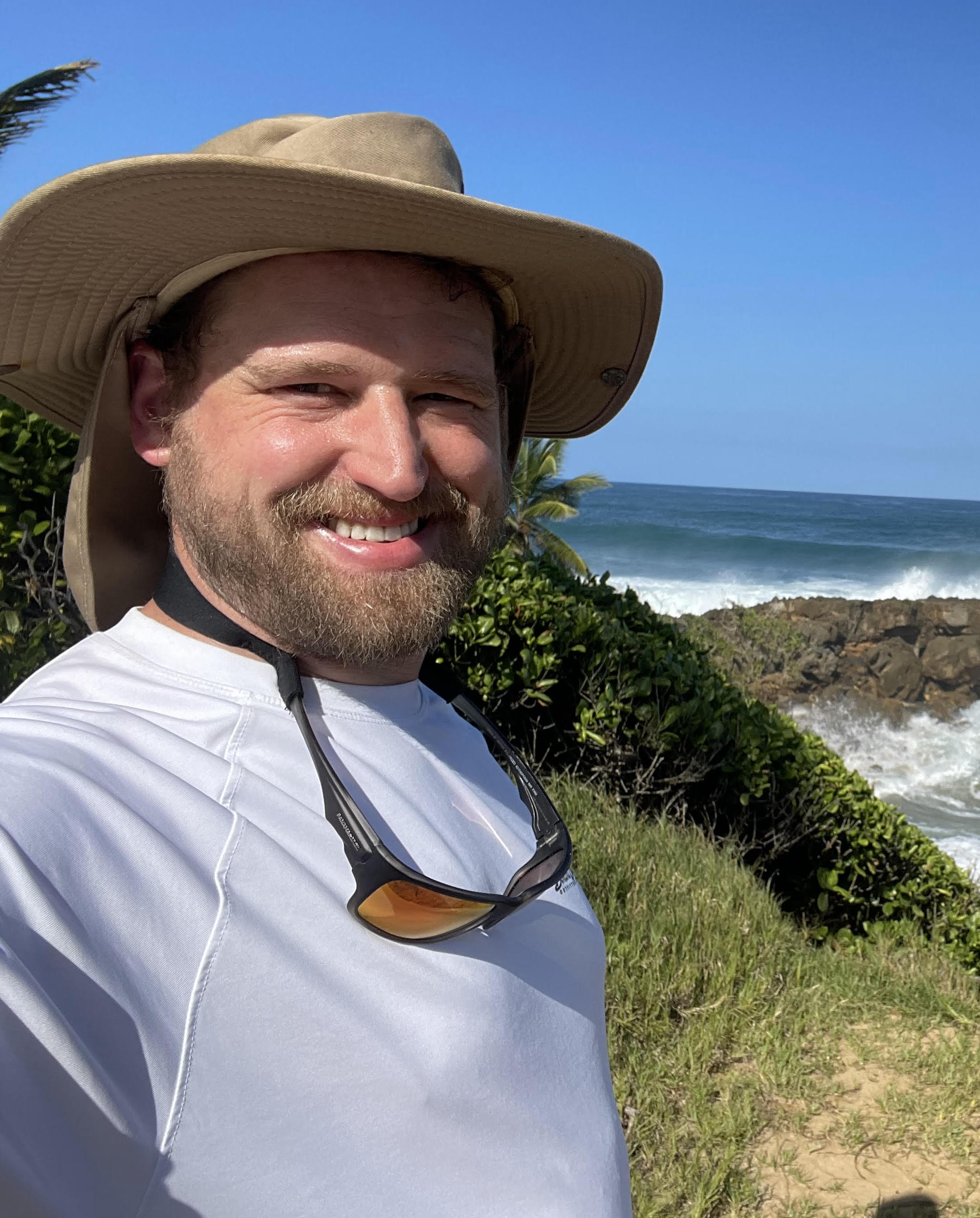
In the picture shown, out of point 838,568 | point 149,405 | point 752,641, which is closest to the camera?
point 149,405

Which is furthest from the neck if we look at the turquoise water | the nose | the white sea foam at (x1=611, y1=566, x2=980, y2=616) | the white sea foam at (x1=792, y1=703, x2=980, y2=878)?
the white sea foam at (x1=611, y1=566, x2=980, y2=616)

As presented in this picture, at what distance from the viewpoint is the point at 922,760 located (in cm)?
1964

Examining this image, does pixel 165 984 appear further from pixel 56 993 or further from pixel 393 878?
pixel 393 878

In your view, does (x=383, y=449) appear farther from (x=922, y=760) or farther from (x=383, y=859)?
(x=922, y=760)

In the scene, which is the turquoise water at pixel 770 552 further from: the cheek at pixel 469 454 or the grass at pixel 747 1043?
the cheek at pixel 469 454

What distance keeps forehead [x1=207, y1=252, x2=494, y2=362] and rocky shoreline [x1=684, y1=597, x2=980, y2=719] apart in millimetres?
19440

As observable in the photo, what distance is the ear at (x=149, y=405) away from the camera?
151cm

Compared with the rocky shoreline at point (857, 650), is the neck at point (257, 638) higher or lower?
higher

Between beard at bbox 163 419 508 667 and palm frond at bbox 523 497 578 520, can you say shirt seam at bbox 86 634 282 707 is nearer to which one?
beard at bbox 163 419 508 667

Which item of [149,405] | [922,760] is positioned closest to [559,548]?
[922,760]

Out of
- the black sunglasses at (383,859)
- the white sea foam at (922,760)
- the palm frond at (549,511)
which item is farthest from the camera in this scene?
the palm frond at (549,511)

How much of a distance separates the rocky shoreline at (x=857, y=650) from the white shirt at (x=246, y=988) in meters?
19.5

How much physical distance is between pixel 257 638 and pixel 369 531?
0.73 ft

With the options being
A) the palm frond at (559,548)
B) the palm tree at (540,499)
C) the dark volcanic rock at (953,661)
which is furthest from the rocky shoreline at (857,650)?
the palm tree at (540,499)
